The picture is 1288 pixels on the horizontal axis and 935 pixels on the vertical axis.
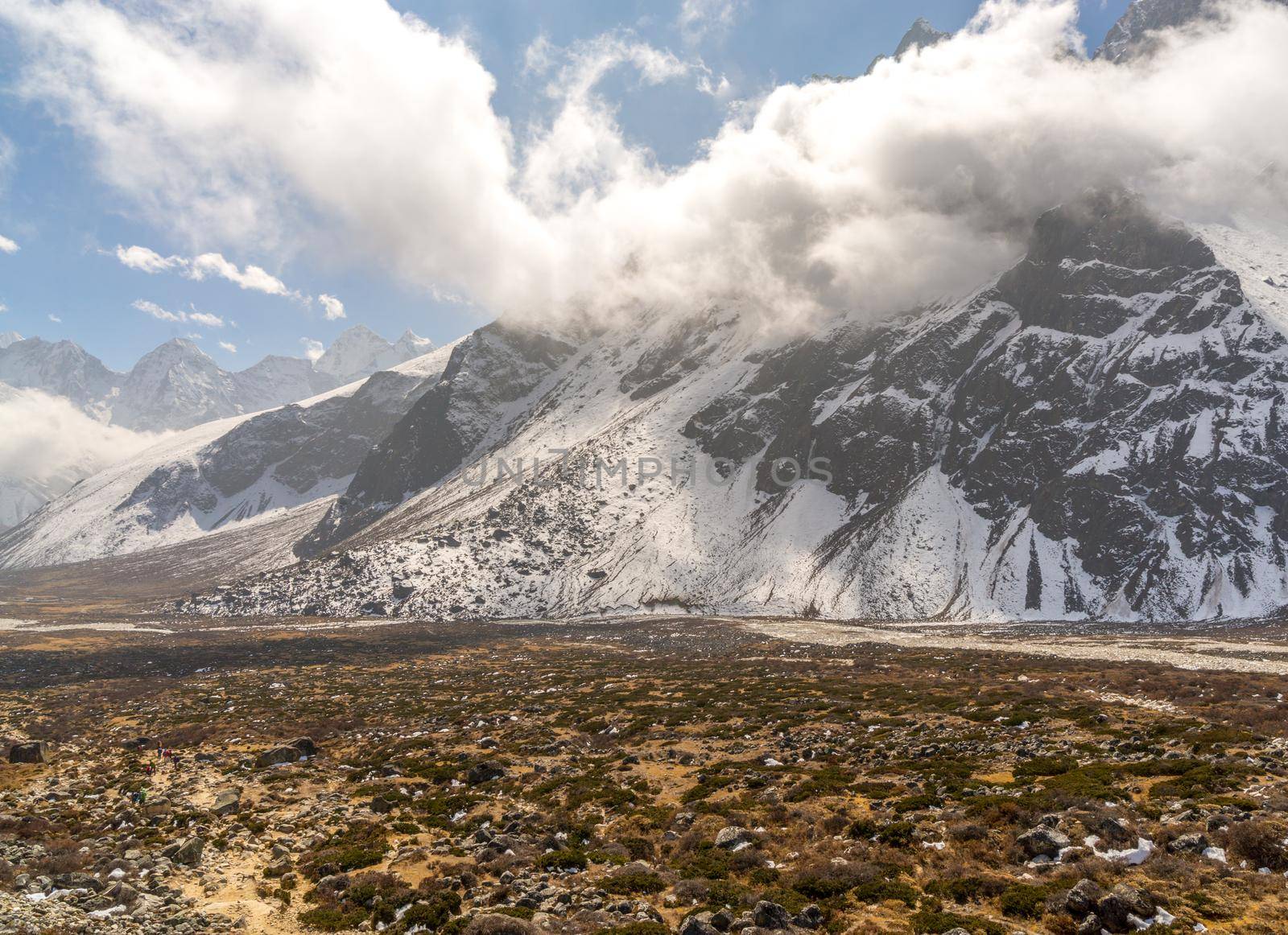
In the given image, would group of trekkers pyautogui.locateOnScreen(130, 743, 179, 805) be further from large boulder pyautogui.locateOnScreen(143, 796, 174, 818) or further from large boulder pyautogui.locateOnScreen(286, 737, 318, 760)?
large boulder pyautogui.locateOnScreen(286, 737, 318, 760)

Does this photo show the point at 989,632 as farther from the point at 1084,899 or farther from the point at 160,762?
the point at 160,762

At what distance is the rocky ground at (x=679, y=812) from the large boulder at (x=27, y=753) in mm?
92

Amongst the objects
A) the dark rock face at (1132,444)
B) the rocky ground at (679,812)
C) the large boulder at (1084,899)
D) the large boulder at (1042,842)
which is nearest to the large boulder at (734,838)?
the rocky ground at (679,812)

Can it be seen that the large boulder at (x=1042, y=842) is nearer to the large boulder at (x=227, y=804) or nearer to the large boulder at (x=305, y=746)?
the large boulder at (x=227, y=804)

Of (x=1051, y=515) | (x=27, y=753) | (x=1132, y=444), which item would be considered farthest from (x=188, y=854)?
(x=1132, y=444)

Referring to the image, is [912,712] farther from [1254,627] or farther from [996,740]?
[1254,627]

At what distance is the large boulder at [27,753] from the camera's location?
34.4 meters

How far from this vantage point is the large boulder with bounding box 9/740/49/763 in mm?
34438

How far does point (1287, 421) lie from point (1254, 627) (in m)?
70.7

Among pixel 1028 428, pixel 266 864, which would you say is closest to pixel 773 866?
pixel 266 864

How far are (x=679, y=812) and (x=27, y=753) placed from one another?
38.2 m

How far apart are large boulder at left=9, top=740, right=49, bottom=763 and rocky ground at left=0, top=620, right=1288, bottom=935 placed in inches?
3.6

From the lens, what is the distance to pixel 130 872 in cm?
1923

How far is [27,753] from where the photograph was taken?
114 feet
